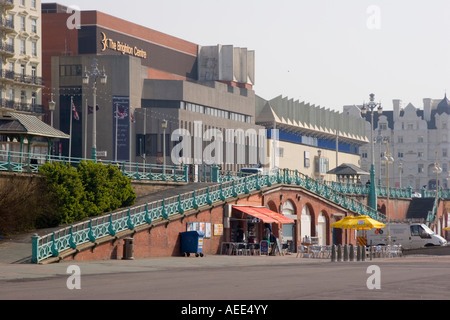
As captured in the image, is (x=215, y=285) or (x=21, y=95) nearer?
(x=215, y=285)

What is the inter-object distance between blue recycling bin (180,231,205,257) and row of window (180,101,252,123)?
6496 centimetres

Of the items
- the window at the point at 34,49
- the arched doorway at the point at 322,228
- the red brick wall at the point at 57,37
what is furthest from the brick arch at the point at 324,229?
the red brick wall at the point at 57,37

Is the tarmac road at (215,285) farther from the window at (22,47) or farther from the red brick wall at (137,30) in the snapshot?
the red brick wall at (137,30)

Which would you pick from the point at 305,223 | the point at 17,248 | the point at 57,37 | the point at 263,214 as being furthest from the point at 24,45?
the point at 17,248

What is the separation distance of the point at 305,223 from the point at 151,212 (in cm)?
2175

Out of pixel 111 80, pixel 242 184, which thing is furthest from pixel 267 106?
pixel 242 184

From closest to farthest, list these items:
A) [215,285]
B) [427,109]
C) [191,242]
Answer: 1. [215,285]
2. [191,242]
3. [427,109]

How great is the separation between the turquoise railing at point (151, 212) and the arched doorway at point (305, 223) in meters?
1.56

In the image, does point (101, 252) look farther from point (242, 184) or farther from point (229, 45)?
point (229, 45)

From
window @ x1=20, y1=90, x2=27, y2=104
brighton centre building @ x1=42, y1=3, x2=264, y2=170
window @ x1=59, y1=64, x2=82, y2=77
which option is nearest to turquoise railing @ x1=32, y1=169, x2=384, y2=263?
brighton centre building @ x1=42, y1=3, x2=264, y2=170

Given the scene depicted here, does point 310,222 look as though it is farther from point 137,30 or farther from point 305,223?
point 137,30

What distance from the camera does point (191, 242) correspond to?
4647cm

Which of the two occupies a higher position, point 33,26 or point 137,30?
point 137,30
